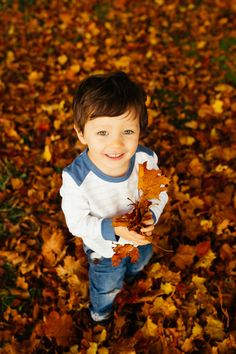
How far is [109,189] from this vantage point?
74.2 inches

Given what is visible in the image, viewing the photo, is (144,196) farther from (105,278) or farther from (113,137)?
(105,278)

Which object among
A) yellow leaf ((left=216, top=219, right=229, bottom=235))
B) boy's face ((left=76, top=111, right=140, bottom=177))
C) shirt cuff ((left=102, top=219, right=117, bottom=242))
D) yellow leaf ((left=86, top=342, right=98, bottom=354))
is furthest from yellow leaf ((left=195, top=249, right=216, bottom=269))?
boy's face ((left=76, top=111, right=140, bottom=177))

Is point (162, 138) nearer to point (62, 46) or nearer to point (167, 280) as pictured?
A: point (167, 280)

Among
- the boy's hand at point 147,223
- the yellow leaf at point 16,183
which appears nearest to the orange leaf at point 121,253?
the boy's hand at point 147,223

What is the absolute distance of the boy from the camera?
5.59 ft

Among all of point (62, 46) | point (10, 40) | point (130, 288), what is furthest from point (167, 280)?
point (10, 40)

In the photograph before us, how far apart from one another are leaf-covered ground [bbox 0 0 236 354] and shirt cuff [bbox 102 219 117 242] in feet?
1.46

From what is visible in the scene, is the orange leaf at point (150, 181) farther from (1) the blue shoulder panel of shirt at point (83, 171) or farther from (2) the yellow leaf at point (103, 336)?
(2) the yellow leaf at point (103, 336)

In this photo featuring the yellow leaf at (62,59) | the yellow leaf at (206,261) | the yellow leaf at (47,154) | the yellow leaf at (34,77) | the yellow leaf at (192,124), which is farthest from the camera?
the yellow leaf at (62,59)

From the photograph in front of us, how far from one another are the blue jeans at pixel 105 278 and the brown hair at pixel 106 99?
81 centimetres

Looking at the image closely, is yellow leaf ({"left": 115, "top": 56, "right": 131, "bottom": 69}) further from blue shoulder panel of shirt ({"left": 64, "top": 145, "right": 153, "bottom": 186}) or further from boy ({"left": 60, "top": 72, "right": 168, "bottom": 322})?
blue shoulder panel of shirt ({"left": 64, "top": 145, "right": 153, "bottom": 186})

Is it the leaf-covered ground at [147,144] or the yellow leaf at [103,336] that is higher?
the leaf-covered ground at [147,144]

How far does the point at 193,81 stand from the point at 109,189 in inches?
102

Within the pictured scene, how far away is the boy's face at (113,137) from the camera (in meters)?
1.70
